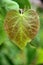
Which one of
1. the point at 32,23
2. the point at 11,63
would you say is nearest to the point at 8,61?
the point at 11,63

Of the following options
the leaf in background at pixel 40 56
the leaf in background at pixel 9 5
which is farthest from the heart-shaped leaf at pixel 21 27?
the leaf in background at pixel 40 56

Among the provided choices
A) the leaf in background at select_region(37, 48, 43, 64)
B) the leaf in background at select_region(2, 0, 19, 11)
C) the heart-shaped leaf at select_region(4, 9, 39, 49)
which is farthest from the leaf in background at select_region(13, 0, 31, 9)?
the leaf in background at select_region(37, 48, 43, 64)

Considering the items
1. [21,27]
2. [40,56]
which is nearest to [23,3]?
[21,27]

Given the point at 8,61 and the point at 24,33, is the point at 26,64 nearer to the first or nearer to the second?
the point at 8,61

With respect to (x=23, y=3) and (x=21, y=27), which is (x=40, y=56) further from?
(x=21, y=27)

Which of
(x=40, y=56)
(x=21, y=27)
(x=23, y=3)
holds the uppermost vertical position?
(x=23, y=3)

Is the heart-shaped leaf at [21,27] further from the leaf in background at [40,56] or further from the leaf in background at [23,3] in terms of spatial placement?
the leaf in background at [40,56]

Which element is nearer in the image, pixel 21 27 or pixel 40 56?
Answer: pixel 21 27

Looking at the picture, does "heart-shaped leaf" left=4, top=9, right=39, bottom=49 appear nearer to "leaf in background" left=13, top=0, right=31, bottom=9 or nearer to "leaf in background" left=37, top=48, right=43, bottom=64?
"leaf in background" left=13, top=0, right=31, bottom=9
